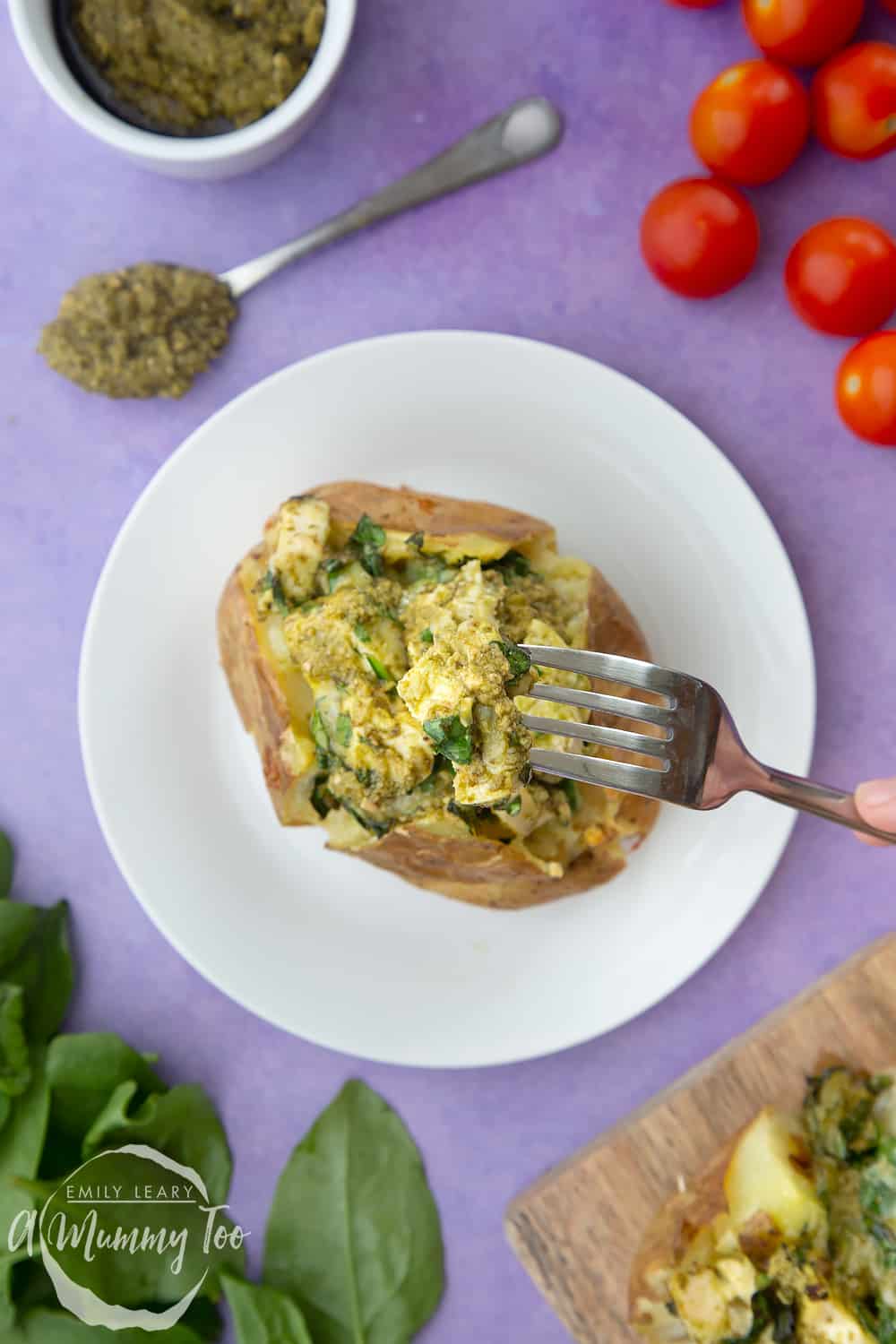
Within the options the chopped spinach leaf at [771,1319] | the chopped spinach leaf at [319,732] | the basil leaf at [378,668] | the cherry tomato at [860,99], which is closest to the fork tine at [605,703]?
the basil leaf at [378,668]

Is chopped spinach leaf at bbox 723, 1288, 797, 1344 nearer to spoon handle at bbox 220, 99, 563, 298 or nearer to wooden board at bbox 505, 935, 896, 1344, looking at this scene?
wooden board at bbox 505, 935, 896, 1344

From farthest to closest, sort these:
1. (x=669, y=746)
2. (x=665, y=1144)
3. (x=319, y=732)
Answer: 1. (x=665, y=1144)
2. (x=319, y=732)
3. (x=669, y=746)

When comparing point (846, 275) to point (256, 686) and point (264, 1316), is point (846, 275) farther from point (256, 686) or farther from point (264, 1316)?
point (264, 1316)

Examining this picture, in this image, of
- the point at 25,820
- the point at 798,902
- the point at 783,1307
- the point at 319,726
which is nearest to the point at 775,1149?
the point at 783,1307

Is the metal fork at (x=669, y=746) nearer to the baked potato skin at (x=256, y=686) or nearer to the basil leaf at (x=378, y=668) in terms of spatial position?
the basil leaf at (x=378, y=668)

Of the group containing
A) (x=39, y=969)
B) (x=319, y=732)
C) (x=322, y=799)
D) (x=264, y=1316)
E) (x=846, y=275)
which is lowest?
(x=264, y=1316)

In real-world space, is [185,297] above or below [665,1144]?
above

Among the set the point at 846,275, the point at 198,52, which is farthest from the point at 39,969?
the point at 846,275

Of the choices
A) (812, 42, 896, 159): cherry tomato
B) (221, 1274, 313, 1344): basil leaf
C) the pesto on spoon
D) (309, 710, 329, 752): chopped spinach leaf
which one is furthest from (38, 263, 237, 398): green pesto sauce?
(221, 1274, 313, 1344): basil leaf
